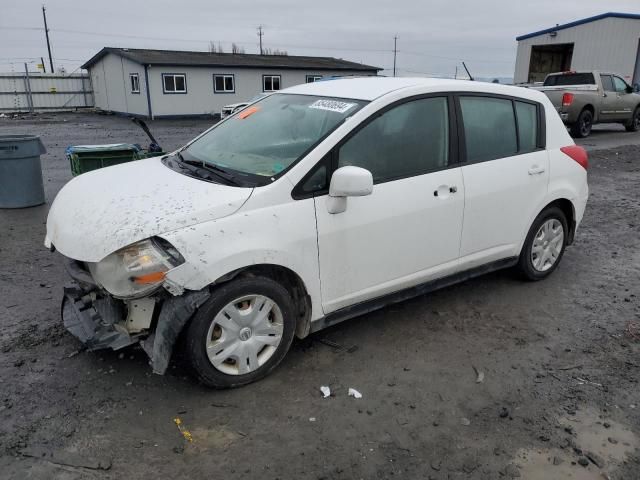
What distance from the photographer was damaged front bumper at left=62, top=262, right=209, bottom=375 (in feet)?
9.89

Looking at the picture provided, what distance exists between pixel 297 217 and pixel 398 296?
44.4 inches

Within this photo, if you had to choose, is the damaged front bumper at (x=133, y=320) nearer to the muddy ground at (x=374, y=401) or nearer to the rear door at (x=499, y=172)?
the muddy ground at (x=374, y=401)

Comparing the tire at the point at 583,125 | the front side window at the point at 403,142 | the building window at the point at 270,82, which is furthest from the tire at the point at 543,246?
the building window at the point at 270,82

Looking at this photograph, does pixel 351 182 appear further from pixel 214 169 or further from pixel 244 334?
pixel 244 334

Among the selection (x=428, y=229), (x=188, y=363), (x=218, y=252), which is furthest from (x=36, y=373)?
(x=428, y=229)

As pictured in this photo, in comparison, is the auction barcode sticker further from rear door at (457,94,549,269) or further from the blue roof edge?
the blue roof edge

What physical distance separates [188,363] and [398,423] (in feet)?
4.16

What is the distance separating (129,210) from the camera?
3121 millimetres

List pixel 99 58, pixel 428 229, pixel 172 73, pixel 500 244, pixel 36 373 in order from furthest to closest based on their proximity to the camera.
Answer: pixel 99 58 < pixel 172 73 < pixel 500 244 < pixel 428 229 < pixel 36 373

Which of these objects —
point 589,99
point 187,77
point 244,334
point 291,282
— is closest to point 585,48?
point 589,99

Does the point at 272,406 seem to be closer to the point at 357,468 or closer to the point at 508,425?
the point at 357,468

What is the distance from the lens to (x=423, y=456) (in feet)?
9.18

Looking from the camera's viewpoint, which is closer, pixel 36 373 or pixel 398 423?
pixel 398 423

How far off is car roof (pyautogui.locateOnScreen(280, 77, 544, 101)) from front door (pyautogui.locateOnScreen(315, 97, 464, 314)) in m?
0.13
